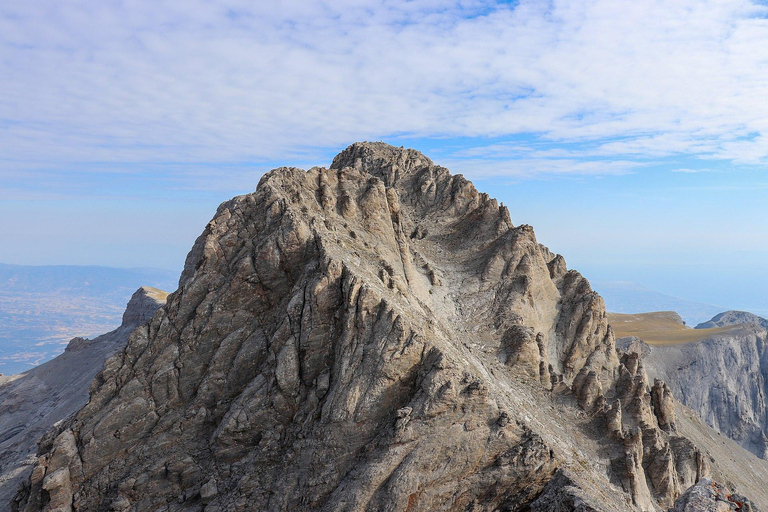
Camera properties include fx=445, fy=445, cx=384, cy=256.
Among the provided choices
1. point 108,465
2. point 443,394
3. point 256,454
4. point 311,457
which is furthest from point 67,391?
point 443,394

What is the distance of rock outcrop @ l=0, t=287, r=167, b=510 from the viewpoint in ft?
165

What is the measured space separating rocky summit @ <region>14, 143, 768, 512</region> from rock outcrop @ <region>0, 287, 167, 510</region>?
21258mm

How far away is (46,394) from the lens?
74.3 meters

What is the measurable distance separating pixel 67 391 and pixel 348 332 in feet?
220

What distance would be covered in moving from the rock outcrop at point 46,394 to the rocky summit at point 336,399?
21258 millimetres

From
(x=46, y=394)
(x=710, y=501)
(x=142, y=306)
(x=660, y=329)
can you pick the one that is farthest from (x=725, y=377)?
(x=46, y=394)

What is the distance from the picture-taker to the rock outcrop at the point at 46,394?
165ft

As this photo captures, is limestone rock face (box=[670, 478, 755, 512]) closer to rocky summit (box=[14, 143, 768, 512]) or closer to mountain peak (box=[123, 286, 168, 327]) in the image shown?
rocky summit (box=[14, 143, 768, 512])

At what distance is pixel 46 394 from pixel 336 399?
73.6m

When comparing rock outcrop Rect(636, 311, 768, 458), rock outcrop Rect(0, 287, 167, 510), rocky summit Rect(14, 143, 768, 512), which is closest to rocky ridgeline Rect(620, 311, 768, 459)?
rock outcrop Rect(636, 311, 768, 458)

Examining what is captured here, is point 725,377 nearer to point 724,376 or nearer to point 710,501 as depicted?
point 724,376

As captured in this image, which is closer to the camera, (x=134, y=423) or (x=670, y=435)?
(x=134, y=423)

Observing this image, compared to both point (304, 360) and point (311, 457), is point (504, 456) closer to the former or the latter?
point (311, 457)

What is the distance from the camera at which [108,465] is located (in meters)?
29.7
